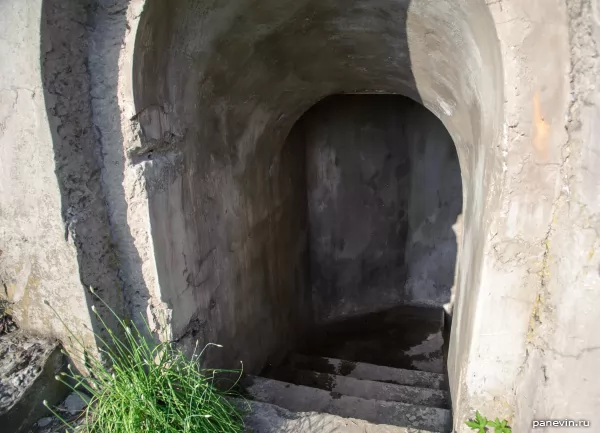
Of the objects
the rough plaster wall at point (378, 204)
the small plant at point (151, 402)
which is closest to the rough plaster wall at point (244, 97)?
the small plant at point (151, 402)

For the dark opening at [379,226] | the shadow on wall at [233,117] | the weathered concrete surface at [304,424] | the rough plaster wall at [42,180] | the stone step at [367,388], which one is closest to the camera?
the rough plaster wall at [42,180]

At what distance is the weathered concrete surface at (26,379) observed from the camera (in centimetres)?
202

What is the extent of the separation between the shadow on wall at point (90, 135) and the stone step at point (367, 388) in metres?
2.12

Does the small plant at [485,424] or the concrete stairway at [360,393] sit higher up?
the small plant at [485,424]

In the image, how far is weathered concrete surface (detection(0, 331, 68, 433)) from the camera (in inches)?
79.6

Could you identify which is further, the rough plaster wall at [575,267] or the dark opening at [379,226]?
the dark opening at [379,226]

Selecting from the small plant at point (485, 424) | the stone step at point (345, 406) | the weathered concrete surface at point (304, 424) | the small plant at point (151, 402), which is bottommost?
the stone step at point (345, 406)

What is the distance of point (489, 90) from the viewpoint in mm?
1872

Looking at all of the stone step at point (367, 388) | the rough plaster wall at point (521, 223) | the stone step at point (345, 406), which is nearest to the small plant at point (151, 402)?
the stone step at point (345, 406)

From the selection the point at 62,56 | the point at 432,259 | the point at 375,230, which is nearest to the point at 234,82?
the point at 62,56

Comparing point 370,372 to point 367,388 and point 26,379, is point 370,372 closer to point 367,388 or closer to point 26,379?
point 367,388

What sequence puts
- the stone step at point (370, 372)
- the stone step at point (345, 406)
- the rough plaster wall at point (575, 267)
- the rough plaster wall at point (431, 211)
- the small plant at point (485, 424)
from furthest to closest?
1. the rough plaster wall at point (431, 211)
2. the stone step at point (370, 372)
3. the stone step at point (345, 406)
4. the small plant at point (485, 424)
5. the rough plaster wall at point (575, 267)

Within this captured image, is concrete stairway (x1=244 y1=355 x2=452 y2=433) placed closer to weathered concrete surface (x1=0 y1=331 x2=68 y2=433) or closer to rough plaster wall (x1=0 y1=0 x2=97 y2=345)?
weathered concrete surface (x1=0 y1=331 x2=68 y2=433)

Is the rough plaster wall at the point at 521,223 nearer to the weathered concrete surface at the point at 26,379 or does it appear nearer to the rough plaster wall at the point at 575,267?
the rough plaster wall at the point at 575,267
